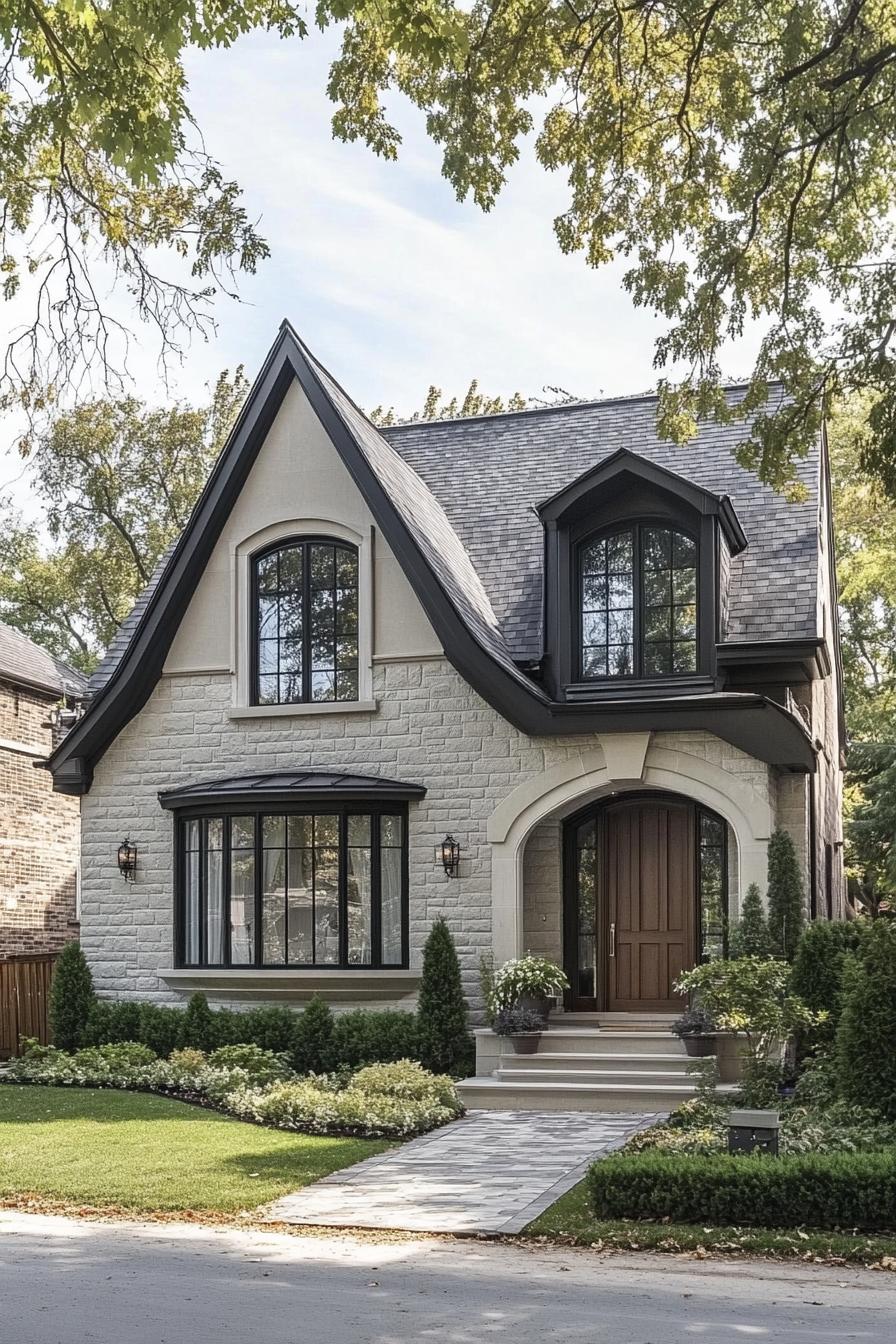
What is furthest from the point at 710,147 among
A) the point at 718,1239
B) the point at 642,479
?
the point at 718,1239

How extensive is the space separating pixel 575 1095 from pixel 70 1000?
6.68m

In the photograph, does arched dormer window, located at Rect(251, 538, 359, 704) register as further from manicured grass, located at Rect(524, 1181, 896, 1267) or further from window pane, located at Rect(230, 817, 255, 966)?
manicured grass, located at Rect(524, 1181, 896, 1267)

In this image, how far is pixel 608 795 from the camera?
17234 mm

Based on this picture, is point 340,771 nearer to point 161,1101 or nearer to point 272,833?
point 272,833

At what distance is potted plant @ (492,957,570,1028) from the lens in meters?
16.0

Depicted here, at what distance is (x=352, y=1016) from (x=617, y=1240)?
8210 mm

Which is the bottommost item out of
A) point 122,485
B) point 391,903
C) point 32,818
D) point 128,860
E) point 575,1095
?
point 575,1095

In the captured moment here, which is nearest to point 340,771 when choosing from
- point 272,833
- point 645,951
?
point 272,833

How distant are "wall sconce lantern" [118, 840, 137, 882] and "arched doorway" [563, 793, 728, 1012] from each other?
5291 mm

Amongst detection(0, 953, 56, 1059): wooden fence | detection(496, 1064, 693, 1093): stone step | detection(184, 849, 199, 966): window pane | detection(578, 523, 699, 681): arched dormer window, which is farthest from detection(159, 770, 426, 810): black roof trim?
detection(0, 953, 56, 1059): wooden fence

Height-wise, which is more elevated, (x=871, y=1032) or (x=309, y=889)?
(x=309, y=889)

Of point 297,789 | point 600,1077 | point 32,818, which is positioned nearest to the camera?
point 600,1077

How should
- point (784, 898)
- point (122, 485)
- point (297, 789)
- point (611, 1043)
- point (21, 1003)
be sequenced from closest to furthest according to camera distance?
point (611, 1043) → point (784, 898) → point (297, 789) → point (21, 1003) → point (122, 485)

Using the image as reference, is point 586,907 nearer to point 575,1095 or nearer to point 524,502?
point 575,1095
